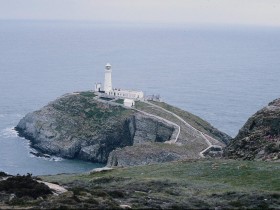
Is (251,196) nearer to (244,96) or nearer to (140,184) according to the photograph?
(140,184)

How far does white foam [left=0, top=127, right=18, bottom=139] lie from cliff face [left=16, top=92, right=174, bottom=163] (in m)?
1.48

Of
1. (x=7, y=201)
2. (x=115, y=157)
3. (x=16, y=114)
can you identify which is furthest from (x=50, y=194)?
(x=16, y=114)

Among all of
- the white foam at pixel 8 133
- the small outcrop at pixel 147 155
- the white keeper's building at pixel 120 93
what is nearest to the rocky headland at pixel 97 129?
the white foam at pixel 8 133

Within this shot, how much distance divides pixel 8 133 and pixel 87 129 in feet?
66.9

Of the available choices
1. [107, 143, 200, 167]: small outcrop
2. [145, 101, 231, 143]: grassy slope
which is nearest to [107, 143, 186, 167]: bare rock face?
[107, 143, 200, 167]: small outcrop

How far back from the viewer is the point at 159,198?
29016 millimetres

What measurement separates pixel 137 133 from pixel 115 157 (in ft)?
75.8

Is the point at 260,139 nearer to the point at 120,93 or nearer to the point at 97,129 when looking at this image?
the point at 97,129

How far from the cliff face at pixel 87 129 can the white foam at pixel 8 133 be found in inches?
58.2

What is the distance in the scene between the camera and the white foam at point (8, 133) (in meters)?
133

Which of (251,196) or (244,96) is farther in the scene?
(244,96)

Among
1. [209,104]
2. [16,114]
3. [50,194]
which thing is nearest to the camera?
[50,194]

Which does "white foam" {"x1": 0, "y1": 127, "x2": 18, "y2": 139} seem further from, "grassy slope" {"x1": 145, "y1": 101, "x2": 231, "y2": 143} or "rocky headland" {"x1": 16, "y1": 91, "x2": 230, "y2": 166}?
"grassy slope" {"x1": 145, "y1": 101, "x2": 231, "y2": 143}

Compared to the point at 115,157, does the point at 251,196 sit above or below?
above
